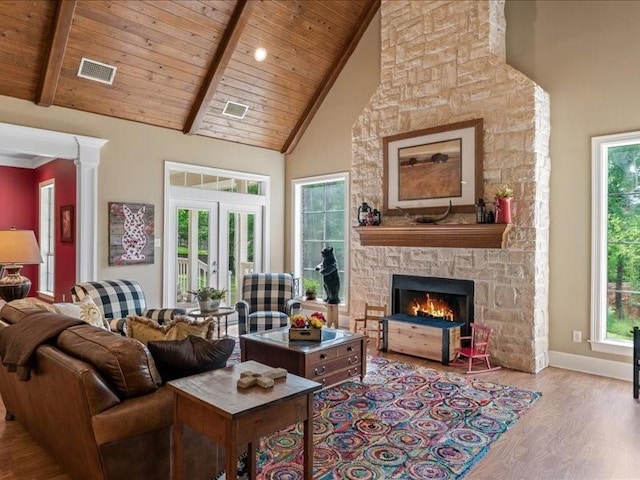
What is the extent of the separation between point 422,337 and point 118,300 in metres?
3.33

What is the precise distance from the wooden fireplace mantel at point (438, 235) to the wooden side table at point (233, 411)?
10.5ft

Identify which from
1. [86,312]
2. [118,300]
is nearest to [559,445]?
[86,312]

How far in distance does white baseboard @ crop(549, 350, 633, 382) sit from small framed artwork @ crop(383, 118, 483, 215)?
1.84 meters

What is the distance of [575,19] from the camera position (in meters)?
4.61

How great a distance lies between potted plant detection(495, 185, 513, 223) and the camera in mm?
4559

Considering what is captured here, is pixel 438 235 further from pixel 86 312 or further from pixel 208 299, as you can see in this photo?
pixel 86 312

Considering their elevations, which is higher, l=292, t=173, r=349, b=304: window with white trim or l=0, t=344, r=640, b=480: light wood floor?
l=292, t=173, r=349, b=304: window with white trim

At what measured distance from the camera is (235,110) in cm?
635

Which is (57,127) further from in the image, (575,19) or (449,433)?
(575,19)

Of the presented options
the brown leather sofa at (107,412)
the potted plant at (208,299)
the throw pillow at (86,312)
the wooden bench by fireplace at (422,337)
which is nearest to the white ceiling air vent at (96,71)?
the potted plant at (208,299)

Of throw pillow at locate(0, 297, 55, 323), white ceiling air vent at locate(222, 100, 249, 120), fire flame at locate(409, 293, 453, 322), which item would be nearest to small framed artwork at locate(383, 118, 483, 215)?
fire flame at locate(409, 293, 453, 322)

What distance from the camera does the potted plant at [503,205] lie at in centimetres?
456

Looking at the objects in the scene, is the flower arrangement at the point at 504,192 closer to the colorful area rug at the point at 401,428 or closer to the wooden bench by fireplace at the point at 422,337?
the wooden bench by fireplace at the point at 422,337

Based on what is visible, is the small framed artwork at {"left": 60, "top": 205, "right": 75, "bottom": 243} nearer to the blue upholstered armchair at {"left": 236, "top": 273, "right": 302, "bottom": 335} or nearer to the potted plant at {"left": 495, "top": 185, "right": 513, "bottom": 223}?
the blue upholstered armchair at {"left": 236, "top": 273, "right": 302, "bottom": 335}
